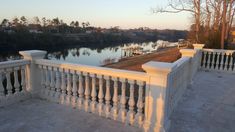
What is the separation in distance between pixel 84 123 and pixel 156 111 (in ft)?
3.38

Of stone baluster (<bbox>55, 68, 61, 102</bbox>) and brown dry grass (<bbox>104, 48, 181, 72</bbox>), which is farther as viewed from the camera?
brown dry grass (<bbox>104, 48, 181, 72</bbox>)

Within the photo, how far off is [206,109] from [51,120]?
8.41 ft

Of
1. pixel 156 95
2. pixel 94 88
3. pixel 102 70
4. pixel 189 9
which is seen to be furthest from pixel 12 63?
pixel 189 9

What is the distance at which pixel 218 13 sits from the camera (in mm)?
11070

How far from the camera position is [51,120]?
2.77 meters

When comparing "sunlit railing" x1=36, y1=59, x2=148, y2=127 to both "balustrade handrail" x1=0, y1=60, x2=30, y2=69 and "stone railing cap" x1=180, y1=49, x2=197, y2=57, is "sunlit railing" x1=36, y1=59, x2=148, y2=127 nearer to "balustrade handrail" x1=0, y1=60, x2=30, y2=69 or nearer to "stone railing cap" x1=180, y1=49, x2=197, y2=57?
"balustrade handrail" x1=0, y1=60, x2=30, y2=69

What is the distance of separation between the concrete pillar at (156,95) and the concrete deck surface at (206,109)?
40 centimetres

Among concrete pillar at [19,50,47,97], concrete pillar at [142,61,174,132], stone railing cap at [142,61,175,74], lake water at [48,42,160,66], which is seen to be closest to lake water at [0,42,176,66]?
lake water at [48,42,160,66]

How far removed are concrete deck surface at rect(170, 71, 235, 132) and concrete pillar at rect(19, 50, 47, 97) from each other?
8.20ft

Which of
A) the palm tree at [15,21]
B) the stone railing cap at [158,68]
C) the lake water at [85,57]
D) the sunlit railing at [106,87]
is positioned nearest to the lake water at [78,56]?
the lake water at [85,57]

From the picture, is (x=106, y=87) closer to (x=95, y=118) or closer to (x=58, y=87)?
(x=95, y=118)

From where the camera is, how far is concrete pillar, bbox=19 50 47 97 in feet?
11.5

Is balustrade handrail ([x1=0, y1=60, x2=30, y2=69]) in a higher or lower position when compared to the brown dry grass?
higher

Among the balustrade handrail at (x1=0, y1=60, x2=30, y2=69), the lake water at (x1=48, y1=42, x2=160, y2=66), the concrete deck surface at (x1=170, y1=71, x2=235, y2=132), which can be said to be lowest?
the lake water at (x1=48, y1=42, x2=160, y2=66)
